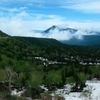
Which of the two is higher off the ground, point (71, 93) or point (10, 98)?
point (10, 98)

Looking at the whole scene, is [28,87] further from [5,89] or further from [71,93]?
[71,93]

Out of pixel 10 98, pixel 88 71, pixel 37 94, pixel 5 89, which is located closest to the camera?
pixel 10 98

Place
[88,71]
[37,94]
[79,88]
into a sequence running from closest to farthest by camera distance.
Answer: [37,94], [79,88], [88,71]

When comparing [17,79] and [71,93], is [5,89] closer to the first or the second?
[17,79]

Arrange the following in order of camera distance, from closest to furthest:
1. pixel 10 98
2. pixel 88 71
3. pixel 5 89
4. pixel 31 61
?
pixel 10 98 < pixel 5 89 < pixel 88 71 < pixel 31 61

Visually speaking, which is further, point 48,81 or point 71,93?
point 48,81

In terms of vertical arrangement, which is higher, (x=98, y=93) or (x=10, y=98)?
(x=10, y=98)

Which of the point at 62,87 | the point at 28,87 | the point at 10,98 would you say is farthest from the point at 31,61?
the point at 10,98

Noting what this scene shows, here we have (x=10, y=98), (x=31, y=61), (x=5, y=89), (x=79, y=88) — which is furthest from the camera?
(x=31, y=61)

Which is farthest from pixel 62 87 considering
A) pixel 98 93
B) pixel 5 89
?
pixel 5 89
